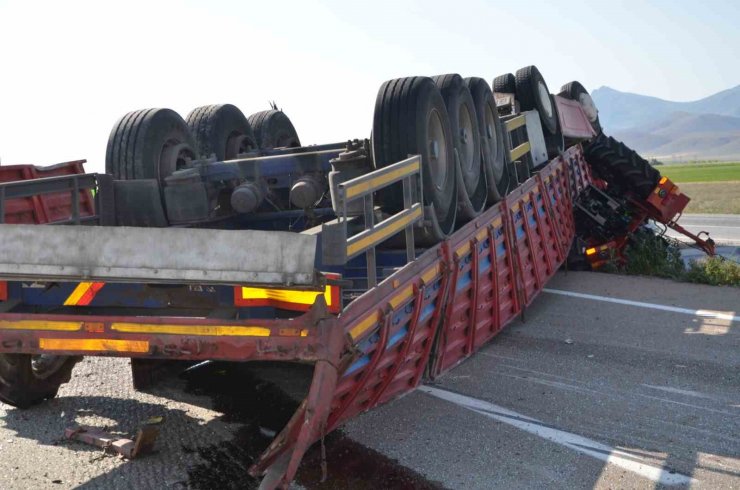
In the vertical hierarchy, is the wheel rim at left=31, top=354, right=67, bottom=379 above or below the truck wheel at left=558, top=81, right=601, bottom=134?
below

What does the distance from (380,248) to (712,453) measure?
238 cm

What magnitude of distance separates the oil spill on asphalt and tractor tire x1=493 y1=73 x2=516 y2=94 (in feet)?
16.5

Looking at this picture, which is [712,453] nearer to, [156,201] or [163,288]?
[163,288]

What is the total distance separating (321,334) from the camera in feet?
12.7

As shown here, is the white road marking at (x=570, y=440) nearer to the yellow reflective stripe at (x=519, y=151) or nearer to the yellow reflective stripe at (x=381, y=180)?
the yellow reflective stripe at (x=381, y=180)

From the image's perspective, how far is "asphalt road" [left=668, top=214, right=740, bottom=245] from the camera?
56.0 ft

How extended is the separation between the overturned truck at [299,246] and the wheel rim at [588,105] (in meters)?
2.28

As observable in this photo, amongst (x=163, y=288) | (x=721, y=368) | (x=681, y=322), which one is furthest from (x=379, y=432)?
(x=681, y=322)

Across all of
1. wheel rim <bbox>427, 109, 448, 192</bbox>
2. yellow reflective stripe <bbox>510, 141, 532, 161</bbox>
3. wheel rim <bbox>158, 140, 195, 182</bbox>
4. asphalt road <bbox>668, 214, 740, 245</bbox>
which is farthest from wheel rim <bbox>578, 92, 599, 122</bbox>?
wheel rim <bbox>158, 140, 195, 182</bbox>

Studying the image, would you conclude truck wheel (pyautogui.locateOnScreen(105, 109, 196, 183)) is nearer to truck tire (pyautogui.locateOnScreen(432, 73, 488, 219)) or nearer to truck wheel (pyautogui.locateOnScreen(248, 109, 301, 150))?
truck wheel (pyautogui.locateOnScreen(248, 109, 301, 150))

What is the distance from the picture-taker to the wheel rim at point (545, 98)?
31.9 ft

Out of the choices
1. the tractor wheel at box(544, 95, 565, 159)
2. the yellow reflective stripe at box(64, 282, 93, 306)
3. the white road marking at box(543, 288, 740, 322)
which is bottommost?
the white road marking at box(543, 288, 740, 322)

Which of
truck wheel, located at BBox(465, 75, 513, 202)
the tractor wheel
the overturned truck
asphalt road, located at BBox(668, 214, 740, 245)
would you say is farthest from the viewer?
asphalt road, located at BBox(668, 214, 740, 245)

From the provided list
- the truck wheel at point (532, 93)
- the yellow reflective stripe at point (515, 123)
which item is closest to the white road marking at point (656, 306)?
the yellow reflective stripe at point (515, 123)
